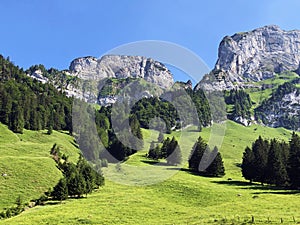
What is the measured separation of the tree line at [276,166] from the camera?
7031cm

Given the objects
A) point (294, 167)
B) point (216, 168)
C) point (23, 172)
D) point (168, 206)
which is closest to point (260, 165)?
point (294, 167)

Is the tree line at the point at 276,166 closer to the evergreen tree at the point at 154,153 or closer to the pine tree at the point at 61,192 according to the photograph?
the evergreen tree at the point at 154,153

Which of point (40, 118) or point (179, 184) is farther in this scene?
point (40, 118)

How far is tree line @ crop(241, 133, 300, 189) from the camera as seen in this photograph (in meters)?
70.3

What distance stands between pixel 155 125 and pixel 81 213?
494ft

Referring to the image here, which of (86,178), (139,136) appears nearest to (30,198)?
(86,178)

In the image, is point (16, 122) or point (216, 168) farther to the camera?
point (16, 122)

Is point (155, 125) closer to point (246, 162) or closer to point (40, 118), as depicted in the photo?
point (40, 118)

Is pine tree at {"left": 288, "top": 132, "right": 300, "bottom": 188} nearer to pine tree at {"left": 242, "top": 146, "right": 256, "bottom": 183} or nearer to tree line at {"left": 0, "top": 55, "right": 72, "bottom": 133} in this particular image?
pine tree at {"left": 242, "top": 146, "right": 256, "bottom": 183}

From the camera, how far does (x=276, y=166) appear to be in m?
74.6

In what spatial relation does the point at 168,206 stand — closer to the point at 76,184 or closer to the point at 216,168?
the point at 76,184

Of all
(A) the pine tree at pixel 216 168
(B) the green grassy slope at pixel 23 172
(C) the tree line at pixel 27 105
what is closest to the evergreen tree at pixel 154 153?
(A) the pine tree at pixel 216 168

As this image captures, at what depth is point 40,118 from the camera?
468ft

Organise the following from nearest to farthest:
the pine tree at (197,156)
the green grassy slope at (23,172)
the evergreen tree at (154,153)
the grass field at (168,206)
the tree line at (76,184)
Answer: the grass field at (168,206)
the tree line at (76,184)
the green grassy slope at (23,172)
the pine tree at (197,156)
the evergreen tree at (154,153)
